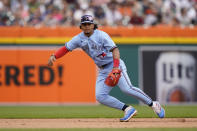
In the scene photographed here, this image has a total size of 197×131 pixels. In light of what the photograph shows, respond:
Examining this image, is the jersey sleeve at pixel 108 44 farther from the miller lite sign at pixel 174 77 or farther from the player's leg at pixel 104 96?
the miller lite sign at pixel 174 77

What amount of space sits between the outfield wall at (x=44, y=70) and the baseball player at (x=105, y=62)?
18.2 ft

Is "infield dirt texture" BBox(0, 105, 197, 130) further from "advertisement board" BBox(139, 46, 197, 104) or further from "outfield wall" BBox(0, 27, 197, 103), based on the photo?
"advertisement board" BBox(139, 46, 197, 104)

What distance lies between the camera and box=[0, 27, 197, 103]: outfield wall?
45.1ft

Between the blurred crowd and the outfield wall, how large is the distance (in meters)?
0.62

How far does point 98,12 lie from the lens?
14531 mm

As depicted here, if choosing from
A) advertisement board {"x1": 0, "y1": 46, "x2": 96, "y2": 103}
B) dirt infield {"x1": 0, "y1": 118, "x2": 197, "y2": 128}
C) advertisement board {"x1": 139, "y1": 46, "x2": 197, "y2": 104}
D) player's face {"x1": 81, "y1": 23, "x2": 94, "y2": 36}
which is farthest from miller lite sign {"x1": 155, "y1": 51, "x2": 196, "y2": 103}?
player's face {"x1": 81, "y1": 23, "x2": 94, "y2": 36}

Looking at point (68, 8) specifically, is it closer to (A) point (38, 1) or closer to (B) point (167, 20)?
(A) point (38, 1)

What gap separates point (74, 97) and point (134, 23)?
9.11 feet

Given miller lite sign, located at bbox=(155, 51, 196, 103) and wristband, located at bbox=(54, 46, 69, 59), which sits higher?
wristband, located at bbox=(54, 46, 69, 59)

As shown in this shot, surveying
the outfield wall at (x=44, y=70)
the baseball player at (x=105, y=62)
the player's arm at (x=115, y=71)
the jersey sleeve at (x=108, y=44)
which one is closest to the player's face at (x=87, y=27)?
the baseball player at (x=105, y=62)

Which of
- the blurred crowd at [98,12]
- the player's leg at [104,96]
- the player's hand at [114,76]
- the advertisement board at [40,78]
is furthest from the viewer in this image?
the blurred crowd at [98,12]

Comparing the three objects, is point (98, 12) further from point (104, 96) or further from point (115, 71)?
point (115, 71)

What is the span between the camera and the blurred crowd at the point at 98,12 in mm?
14328

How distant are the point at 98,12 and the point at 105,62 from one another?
21.5ft
